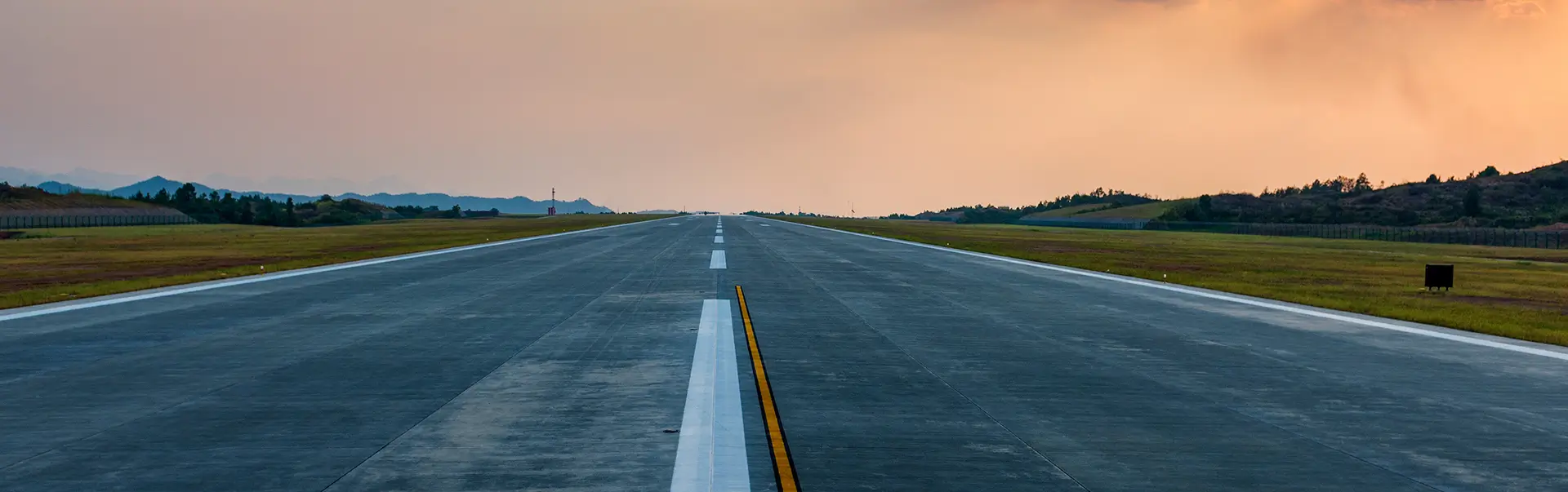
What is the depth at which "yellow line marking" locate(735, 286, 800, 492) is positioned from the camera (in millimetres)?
6031

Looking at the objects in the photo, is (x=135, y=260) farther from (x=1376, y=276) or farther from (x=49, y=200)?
(x=49, y=200)

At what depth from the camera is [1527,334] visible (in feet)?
46.7

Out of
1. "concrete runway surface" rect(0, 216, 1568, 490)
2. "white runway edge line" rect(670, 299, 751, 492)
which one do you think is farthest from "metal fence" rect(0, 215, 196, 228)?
"white runway edge line" rect(670, 299, 751, 492)

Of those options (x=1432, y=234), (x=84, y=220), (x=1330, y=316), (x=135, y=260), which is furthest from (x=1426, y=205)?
(x=84, y=220)

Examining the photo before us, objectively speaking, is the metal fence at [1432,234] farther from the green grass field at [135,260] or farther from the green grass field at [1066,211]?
the green grass field at [1066,211]

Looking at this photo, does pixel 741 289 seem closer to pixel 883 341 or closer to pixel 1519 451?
pixel 883 341

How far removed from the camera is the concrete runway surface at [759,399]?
247 inches

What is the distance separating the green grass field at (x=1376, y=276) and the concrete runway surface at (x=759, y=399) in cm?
234

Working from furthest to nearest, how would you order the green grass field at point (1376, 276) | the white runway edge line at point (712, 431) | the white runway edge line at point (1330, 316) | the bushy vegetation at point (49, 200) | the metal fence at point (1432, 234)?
1. the bushy vegetation at point (49, 200)
2. the metal fence at point (1432, 234)
3. the green grass field at point (1376, 276)
4. the white runway edge line at point (1330, 316)
5. the white runway edge line at point (712, 431)

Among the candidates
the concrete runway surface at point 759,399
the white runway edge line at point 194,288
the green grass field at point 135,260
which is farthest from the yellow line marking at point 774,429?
the green grass field at point 135,260

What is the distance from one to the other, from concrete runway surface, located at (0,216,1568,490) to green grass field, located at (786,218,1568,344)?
2344mm

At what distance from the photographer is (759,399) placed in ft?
28.3

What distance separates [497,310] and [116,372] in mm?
6730

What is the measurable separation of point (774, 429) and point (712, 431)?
20.0 inches
